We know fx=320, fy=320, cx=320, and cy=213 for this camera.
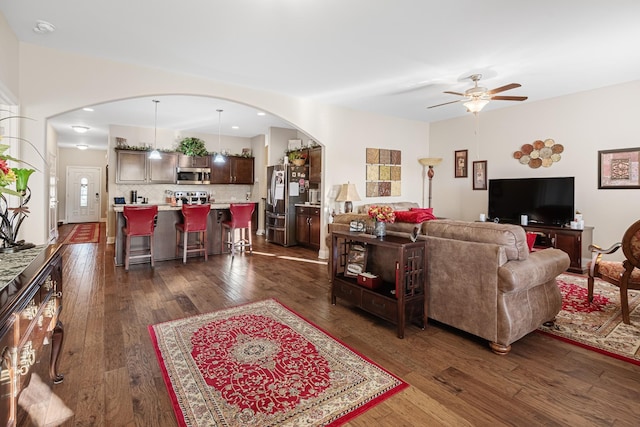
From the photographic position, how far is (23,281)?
1350 mm

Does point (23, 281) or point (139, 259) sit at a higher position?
point (23, 281)

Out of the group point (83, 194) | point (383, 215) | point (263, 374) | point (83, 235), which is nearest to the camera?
point (263, 374)

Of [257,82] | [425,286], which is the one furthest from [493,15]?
[257,82]

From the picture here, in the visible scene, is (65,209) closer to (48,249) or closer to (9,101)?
(9,101)

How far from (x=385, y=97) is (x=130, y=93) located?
3.84 metres

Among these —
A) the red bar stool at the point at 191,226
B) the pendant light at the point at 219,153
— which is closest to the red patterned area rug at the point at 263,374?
the red bar stool at the point at 191,226

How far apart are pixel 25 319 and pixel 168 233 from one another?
4629 millimetres

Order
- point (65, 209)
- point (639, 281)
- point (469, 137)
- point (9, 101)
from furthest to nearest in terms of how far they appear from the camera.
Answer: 1. point (65, 209)
2. point (469, 137)
3. point (9, 101)
4. point (639, 281)

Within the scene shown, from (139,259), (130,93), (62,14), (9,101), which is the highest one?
(62,14)

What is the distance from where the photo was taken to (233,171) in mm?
8789

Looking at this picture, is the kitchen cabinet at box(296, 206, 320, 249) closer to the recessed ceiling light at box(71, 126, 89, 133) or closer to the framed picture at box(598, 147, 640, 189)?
the framed picture at box(598, 147, 640, 189)

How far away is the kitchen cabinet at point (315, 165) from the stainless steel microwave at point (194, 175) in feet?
9.78

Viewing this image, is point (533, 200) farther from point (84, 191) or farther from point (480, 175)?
point (84, 191)

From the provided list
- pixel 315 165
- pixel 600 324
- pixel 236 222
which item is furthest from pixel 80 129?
pixel 600 324
